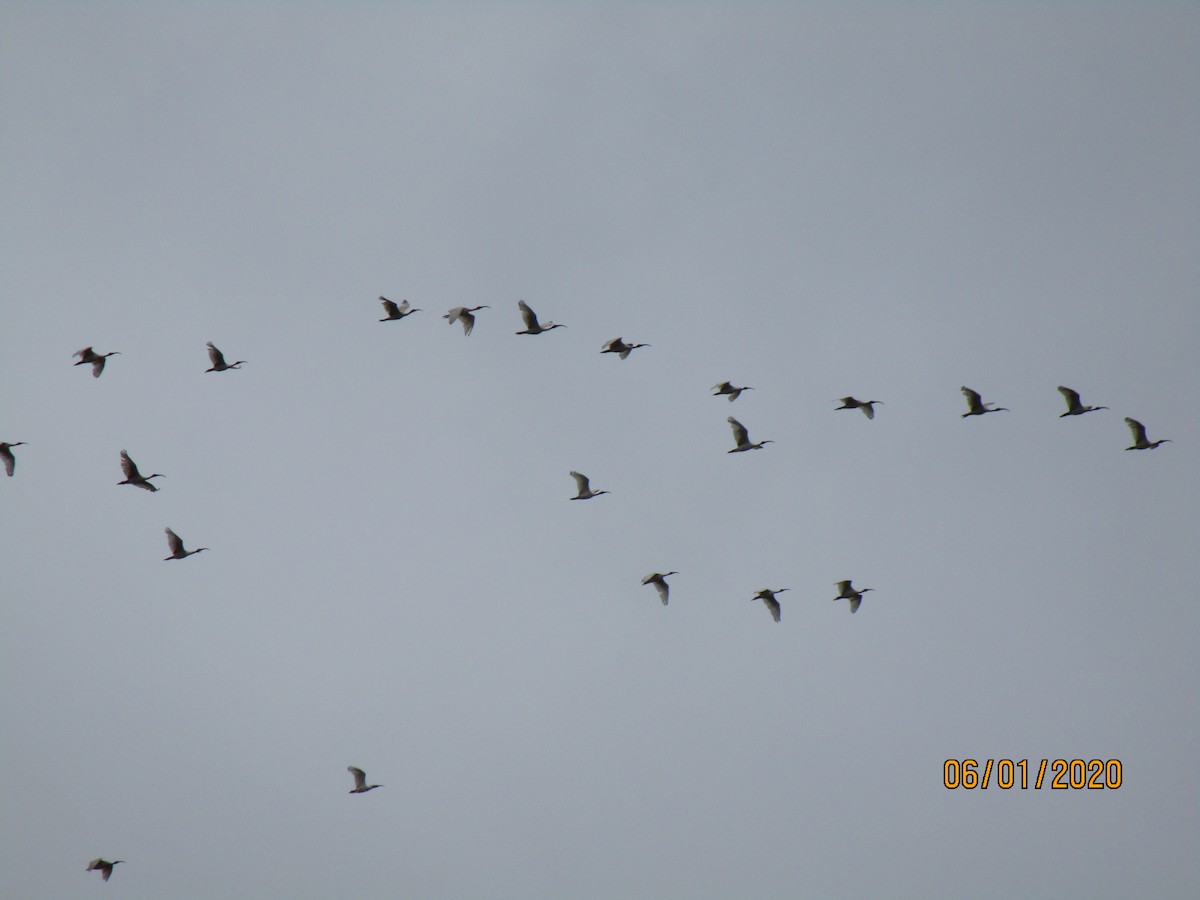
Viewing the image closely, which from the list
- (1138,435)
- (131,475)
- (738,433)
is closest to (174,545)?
(131,475)

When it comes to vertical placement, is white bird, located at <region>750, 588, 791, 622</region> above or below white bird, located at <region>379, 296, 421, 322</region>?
below

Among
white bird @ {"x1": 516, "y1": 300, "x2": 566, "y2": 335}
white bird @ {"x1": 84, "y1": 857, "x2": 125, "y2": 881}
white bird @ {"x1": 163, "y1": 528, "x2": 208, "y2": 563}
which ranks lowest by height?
white bird @ {"x1": 84, "y1": 857, "x2": 125, "y2": 881}

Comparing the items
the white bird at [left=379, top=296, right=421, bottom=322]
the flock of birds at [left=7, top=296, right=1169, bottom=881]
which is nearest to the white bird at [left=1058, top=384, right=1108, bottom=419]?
the flock of birds at [left=7, top=296, right=1169, bottom=881]

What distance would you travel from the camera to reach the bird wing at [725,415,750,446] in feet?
164

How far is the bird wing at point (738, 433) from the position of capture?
50125 millimetres

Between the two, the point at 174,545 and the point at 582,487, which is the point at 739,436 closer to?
the point at 582,487

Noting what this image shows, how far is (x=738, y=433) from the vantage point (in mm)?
50531

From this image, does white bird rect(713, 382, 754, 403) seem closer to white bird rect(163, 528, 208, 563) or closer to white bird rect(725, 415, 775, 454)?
white bird rect(725, 415, 775, 454)

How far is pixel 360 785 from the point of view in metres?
52.0

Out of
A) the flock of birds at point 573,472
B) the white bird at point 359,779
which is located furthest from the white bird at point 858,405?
the white bird at point 359,779

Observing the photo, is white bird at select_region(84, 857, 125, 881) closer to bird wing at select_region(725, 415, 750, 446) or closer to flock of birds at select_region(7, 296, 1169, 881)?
flock of birds at select_region(7, 296, 1169, 881)

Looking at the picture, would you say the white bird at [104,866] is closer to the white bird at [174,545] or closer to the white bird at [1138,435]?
the white bird at [174,545]

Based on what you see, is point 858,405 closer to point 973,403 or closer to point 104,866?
point 973,403

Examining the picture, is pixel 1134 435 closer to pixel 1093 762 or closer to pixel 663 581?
pixel 663 581
